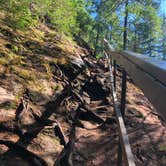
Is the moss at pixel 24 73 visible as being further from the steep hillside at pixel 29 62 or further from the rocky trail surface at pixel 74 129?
the rocky trail surface at pixel 74 129

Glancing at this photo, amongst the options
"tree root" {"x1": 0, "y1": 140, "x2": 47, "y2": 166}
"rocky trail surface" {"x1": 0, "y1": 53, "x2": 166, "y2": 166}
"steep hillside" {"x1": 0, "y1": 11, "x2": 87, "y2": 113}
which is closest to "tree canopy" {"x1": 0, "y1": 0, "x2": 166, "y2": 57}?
"steep hillside" {"x1": 0, "y1": 11, "x2": 87, "y2": 113}

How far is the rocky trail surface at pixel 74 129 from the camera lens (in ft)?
19.8

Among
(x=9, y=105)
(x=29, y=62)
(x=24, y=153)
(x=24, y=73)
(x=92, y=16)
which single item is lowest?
(x=24, y=153)

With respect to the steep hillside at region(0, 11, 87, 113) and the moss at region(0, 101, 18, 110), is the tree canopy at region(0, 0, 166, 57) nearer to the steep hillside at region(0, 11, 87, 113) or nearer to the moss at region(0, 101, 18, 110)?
the steep hillside at region(0, 11, 87, 113)

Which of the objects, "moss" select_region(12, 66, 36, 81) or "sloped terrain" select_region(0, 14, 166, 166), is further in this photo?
"moss" select_region(12, 66, 36, 81)

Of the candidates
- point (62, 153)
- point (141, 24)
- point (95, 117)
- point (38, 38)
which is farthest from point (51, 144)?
point (141, 24)

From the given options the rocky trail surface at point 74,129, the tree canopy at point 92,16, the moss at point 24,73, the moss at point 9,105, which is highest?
the tree canopy at point 92,16

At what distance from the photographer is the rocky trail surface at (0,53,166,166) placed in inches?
237

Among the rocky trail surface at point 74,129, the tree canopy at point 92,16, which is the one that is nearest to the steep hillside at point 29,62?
the rocky trail surface at point 74,129

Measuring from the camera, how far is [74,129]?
25.0 ft

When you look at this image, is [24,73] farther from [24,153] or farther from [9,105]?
[24,153]

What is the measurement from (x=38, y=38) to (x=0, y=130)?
21.9 feet

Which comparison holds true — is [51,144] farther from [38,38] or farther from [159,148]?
[38,38]

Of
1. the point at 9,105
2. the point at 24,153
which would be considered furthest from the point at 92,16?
the point at 24,153
